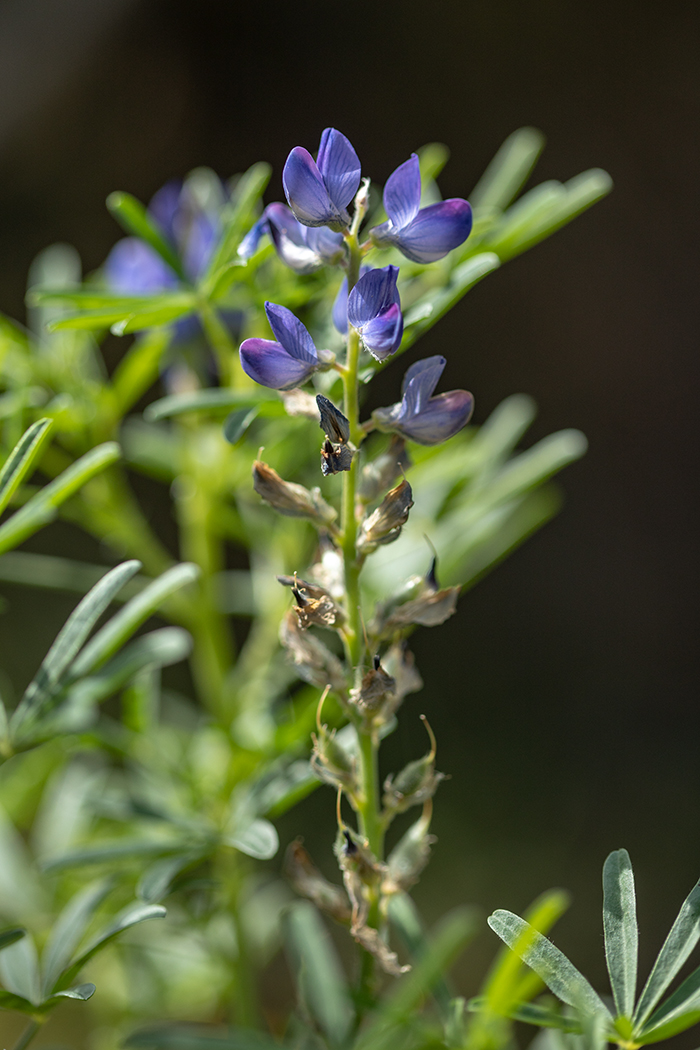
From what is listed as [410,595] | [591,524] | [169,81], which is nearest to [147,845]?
[410,595]

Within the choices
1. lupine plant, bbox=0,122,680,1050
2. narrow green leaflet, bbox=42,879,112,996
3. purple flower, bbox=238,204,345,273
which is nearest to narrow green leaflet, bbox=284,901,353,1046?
lupine plant, bbox=0,122,680,1050

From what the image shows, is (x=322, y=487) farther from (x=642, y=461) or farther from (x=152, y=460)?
(x=642, y=461)

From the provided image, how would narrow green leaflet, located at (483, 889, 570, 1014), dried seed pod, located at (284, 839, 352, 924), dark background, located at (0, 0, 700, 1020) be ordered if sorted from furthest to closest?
dark background, located at (0, 0, 700, 1020) → dried seed pod, located at (284, 839, 352, 924) → narrow green leaflet, located at (483, 889, 570, 1014)

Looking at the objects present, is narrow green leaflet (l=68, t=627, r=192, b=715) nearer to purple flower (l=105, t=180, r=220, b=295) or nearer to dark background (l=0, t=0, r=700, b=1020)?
purple flower (l=105, t=180, r=220, b=295)

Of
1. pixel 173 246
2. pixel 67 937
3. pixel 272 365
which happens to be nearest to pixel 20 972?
pixel 67 937

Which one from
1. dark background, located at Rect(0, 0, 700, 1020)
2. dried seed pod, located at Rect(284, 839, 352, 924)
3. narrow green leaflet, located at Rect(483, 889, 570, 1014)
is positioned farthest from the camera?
dark background, located at Rect(0, 0, 700, 1020)

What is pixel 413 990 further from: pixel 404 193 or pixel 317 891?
pixel 404 193

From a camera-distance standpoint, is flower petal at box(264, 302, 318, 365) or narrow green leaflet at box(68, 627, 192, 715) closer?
flower petal at box(264, 302, 318, 365)

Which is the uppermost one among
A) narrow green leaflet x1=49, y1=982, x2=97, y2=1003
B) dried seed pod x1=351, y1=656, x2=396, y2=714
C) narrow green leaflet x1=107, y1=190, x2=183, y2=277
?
narrow green leaflet x1=107, y1=190, x2=183, y2=277
